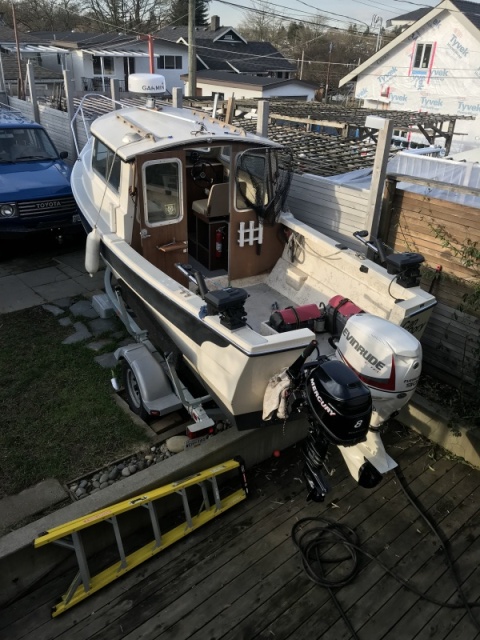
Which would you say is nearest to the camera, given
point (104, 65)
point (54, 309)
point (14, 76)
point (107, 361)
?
point (107, 361)

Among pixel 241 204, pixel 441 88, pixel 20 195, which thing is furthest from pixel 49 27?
pixel 241 204

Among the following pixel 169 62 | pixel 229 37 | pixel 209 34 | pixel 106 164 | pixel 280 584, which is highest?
pixel 209 34

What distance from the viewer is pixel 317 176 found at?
652 centimetres

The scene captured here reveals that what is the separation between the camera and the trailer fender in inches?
179

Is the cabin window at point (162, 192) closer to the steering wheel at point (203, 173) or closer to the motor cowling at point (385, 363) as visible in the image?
the steering wheel at point (203, 173)

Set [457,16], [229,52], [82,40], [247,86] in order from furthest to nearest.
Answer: [229,52]
[82,40]
[247,86]
[457,16]

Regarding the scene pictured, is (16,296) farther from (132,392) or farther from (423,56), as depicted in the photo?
(423,56)

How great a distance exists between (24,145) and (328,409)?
8166 mm

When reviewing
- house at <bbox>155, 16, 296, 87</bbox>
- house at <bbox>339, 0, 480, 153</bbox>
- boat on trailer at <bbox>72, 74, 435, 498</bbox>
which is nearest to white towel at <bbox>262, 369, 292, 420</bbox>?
boat on trailer at <bbox>72, 74, 435, 498</bbox>

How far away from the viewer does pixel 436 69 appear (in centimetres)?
2059

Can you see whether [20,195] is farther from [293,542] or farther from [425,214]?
[293,542]

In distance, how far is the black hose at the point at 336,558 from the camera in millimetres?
3367

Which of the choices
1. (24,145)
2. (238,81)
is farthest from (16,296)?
(238,81)

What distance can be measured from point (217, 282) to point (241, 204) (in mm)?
934
